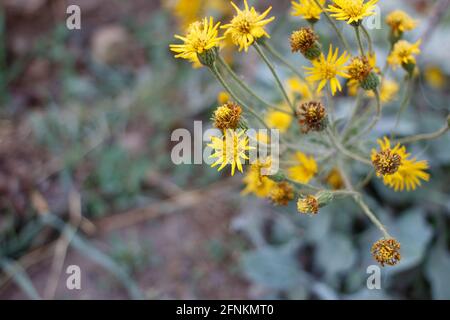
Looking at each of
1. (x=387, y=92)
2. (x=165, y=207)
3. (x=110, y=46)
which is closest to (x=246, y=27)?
(x=387, y=92)

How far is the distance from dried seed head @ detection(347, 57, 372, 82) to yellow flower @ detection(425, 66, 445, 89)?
2.21m

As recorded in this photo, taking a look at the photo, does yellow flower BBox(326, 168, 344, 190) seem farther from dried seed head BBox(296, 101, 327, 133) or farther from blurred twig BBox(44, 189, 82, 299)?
blurred twig BBox(44, 189, 82, 299)

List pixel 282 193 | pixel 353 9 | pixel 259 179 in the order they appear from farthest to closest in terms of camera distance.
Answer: pixel 282 193 < pixel 259 179 < pixel 353 9

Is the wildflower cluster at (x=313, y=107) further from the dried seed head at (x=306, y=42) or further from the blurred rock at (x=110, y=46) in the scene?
the blurred rock at (x=110, y=46)

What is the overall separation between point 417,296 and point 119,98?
3316 mm

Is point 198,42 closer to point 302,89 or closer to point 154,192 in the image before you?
point 302,89

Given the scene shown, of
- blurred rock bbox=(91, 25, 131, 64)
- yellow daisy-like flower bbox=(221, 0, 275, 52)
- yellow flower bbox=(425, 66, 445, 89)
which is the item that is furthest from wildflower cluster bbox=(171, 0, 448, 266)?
blurred rock bbox=(91, 25, 131, 64)

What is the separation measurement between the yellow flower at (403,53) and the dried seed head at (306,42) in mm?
509

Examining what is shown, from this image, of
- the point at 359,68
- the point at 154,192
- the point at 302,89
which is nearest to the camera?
the point at 359,68

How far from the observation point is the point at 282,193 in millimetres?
2633

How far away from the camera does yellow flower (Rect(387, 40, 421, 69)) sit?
2.63 meters

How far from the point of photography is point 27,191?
13.9 feet

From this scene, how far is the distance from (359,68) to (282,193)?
764 millimetres
